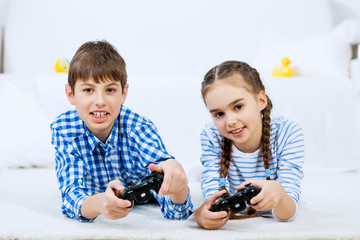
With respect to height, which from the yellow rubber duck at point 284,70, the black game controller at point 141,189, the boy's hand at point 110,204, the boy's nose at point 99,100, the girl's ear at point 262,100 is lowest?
the boy's hand at point 110,204

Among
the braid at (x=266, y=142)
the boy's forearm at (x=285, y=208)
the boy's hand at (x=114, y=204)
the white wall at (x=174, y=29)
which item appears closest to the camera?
the boy's hand at (x=114, y=204)

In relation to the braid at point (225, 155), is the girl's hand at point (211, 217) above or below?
below

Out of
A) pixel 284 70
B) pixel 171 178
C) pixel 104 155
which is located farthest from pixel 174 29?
pixel 171 178

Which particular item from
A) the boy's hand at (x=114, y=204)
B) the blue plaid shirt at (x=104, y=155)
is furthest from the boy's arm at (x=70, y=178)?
the boy's hand at (x=114, y=204)

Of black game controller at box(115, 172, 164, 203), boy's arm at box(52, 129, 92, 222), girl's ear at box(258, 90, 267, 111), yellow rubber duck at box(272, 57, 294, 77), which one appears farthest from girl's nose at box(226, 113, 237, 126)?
yellow rubber duck at box(272, 57, 294, 77)

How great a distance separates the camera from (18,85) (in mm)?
1879

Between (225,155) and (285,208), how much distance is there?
204 millimetres

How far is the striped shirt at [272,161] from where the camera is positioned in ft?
3.40

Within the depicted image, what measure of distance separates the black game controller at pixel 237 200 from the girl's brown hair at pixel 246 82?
0.18m

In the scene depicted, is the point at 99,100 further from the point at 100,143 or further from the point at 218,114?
the point at 218,114

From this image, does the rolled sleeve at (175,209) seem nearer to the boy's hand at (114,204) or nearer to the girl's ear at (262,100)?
the boy's hand at (114,204)

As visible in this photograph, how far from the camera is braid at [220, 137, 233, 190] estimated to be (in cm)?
108

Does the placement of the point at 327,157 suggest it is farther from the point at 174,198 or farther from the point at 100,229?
the point at 100,229

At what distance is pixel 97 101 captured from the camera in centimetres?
99
